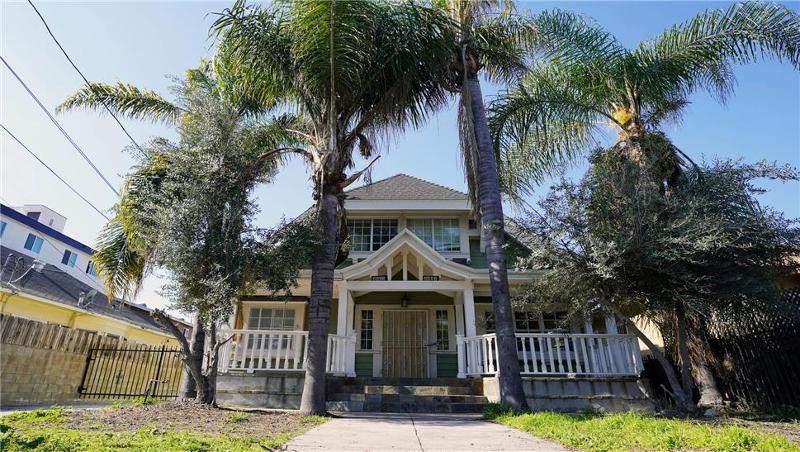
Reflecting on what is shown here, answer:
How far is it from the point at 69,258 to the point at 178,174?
72.7ft

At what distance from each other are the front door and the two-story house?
0.09 ft

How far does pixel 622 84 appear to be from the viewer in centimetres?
874

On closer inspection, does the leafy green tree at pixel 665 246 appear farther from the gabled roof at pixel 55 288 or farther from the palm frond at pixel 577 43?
the gabled roof at pixel 55 288

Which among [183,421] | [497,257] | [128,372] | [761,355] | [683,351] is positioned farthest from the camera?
[128,372]

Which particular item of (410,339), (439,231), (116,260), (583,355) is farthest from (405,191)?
(116,260)

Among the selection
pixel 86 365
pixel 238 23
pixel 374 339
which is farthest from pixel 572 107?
pixel 86 365

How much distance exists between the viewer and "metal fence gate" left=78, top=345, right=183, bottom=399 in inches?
372

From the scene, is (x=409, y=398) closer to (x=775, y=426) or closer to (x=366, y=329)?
(x=366, y=329)

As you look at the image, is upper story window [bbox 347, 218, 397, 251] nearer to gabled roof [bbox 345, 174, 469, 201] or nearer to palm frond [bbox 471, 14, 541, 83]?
gabled roof [bbox 345, 174, 469, 201]

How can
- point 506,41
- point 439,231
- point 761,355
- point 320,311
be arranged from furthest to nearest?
point 439,231 → point 506,41 → point 761,355 → point 320,311

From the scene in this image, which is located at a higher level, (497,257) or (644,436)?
(497,257)

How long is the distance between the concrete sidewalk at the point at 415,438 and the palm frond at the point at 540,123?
644cm

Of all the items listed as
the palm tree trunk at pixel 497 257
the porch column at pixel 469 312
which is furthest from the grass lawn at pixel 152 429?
the porch column at pixel 469 312

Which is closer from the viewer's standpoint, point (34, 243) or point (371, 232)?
point (371, 232)
